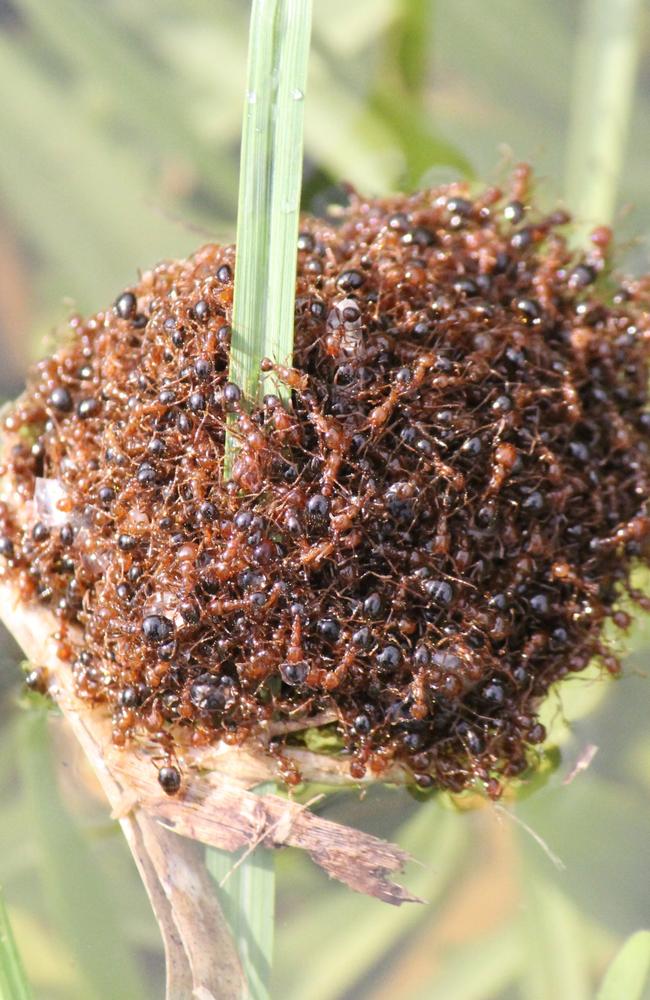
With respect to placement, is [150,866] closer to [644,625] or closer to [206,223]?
[644,625]

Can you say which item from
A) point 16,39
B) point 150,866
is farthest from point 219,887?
point 16,39

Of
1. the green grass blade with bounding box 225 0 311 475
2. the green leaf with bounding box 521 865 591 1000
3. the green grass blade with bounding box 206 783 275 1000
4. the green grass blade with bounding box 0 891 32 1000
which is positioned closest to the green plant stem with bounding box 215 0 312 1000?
the green grass blade with bounding box 225 0 311 475

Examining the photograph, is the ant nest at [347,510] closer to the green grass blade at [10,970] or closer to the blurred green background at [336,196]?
the blurred green background at [336,196]

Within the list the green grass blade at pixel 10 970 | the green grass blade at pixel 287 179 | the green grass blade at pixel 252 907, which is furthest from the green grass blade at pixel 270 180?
the green grass blade at pixel 10 970

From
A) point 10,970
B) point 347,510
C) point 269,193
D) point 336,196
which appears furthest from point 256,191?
point 10,970

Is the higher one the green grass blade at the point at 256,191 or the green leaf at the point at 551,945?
the green grass blade at the point at 256,191

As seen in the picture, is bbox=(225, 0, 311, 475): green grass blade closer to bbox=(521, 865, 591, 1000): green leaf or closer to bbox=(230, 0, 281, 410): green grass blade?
bbox=(230, 0, 281, 410): green grass blade

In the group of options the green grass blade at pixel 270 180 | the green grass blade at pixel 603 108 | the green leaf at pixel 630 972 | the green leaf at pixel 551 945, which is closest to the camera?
the green grass blade at pixel 270 180

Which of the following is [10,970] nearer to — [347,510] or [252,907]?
[252,907]
